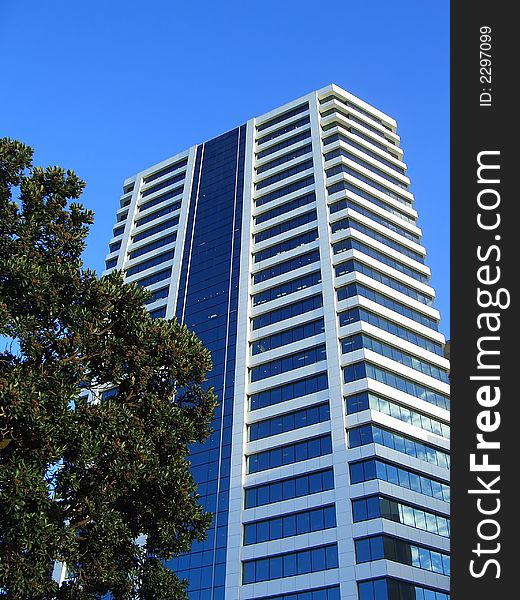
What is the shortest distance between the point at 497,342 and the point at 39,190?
1681 cm

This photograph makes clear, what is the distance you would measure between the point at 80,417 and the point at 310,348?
45.0 meters

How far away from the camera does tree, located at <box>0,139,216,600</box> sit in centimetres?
1759

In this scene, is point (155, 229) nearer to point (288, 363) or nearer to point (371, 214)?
point (371, 214)

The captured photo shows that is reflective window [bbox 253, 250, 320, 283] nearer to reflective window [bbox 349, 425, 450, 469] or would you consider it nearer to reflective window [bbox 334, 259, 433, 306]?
reflective window [bbox 334, 259, 433, 306]

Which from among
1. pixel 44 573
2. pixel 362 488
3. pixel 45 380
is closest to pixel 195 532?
pixel 44 573

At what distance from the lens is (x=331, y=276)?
220ft

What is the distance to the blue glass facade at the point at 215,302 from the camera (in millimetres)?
55375

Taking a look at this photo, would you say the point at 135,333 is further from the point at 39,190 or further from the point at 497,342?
the point at 497,342

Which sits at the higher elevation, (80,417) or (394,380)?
(394,380)

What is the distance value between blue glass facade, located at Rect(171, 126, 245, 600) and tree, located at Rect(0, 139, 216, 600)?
116 feet

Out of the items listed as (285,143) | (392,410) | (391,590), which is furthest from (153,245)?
(391,590)

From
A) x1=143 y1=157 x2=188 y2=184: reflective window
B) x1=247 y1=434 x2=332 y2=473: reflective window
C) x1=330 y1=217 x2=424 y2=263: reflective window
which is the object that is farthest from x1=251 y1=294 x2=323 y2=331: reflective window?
x1=143 y1=157 x2=188 y2=184: reflective window

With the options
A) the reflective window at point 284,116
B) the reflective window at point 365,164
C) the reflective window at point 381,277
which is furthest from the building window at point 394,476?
the reflective window at point 284,116

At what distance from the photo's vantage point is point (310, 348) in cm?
6347
